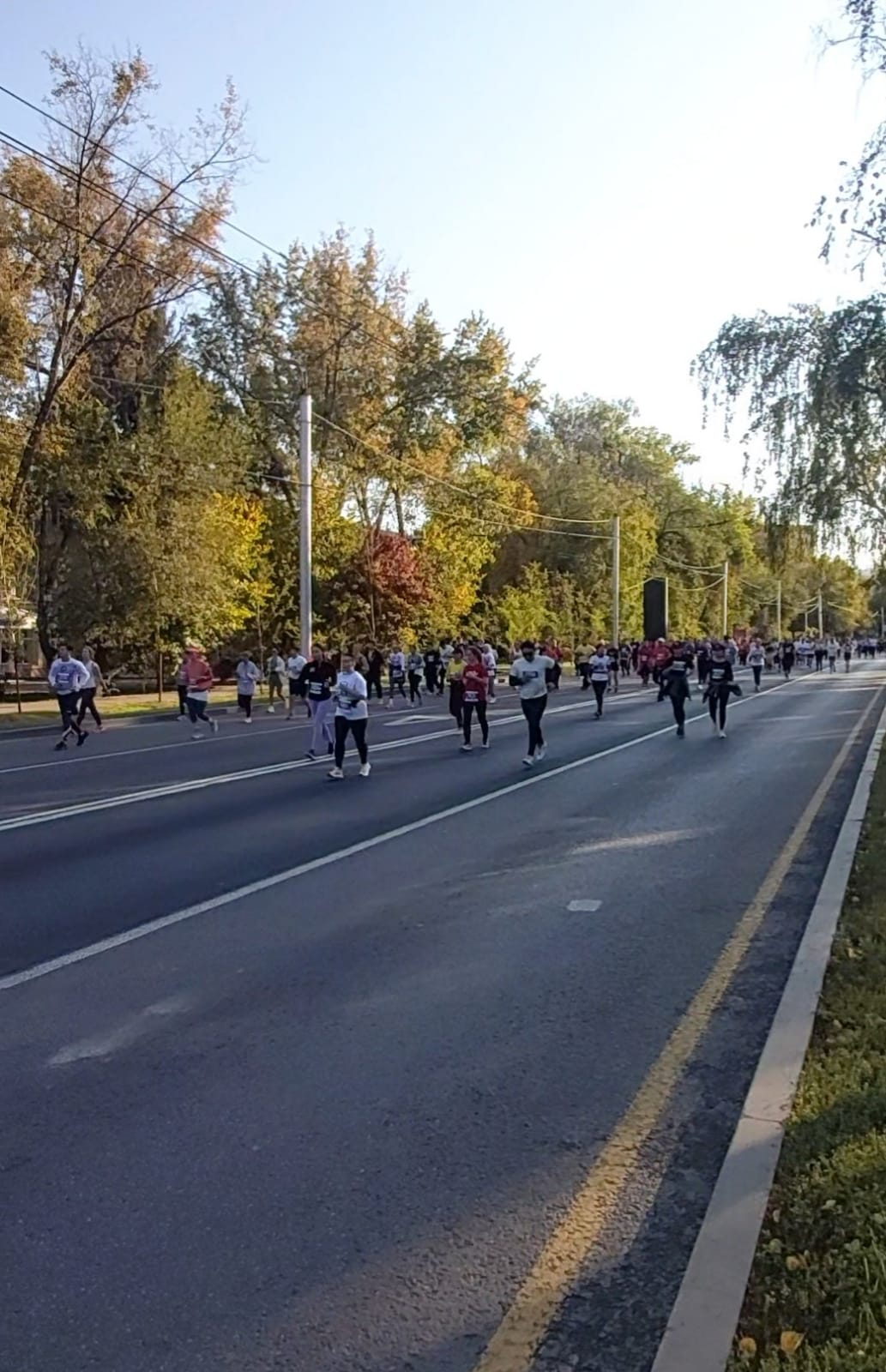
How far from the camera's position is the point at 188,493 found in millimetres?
34438

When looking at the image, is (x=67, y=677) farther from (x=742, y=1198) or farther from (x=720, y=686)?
(x=742, y=1198)

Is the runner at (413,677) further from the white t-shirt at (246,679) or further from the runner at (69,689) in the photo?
the runner at (69,689)

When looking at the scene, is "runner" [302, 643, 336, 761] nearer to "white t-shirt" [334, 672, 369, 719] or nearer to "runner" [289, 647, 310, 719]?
"white t-shirt" [334, 672, 369, 719]

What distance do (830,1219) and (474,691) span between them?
15342 millimetres

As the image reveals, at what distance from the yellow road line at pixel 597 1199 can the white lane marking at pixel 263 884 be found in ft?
10.5

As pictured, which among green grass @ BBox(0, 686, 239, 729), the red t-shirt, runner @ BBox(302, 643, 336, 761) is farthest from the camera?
green grass @ BBox(0, 686, 239, 729)

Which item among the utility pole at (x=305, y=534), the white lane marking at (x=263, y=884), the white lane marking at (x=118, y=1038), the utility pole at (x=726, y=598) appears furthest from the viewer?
the utility pole at (x=726, y=598)

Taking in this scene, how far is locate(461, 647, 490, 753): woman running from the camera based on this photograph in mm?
18578

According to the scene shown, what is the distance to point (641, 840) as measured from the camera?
1025cm

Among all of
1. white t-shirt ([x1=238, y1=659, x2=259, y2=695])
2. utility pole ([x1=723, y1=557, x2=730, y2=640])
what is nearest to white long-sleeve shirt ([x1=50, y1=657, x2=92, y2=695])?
white t-shirt ([x1=238, y1=659, x2=259, y2=695])

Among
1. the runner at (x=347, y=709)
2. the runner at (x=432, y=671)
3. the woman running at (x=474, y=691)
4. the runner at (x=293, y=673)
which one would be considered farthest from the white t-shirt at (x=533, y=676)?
the runner at (x=432, y=671)

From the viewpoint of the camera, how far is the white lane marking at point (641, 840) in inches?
388

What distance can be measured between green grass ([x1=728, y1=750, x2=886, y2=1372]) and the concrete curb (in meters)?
0.04

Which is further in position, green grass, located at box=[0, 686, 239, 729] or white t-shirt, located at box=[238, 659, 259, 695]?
green grass, located at box=[0, 686, 239, 729]
